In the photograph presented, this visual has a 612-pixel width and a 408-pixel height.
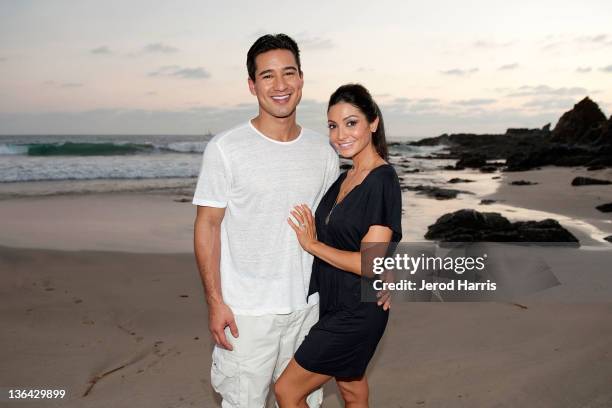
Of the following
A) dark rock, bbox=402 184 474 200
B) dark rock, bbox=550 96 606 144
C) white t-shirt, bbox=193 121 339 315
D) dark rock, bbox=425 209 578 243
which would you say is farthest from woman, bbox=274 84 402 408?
dark rock, bbox=550 96 606 144

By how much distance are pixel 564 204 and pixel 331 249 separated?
40.4 ft

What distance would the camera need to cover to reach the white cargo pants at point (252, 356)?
10.2ft

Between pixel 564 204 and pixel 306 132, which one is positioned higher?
pixel 306 132

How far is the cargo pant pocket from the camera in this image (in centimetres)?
314

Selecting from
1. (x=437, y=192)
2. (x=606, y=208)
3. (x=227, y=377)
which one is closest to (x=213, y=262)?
(x=227, y=377)

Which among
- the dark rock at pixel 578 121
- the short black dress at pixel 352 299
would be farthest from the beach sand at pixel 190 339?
the dark rock at pixel 578 121

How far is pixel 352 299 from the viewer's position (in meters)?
2.93

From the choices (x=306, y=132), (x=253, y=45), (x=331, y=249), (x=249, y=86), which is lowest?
(x=331, y=249)

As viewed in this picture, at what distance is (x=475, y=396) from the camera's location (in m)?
4.29

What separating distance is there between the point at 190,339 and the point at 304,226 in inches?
115

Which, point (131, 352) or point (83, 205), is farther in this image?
point (83, 205)

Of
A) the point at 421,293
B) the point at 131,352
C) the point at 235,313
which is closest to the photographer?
the point at 235,313

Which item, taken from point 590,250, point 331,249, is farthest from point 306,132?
point 590,250

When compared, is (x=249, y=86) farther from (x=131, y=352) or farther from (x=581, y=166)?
(x=581, y=166)
